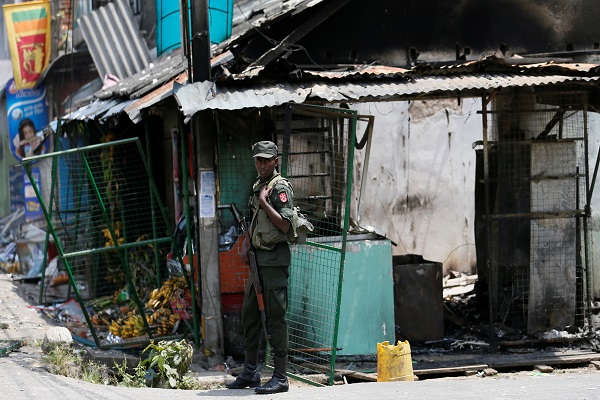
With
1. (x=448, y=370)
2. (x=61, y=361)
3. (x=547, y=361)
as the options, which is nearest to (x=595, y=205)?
(x=547, y=361)

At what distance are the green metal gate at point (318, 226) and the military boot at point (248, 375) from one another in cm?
62

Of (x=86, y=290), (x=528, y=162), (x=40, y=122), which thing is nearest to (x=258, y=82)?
(x=528, y=162)

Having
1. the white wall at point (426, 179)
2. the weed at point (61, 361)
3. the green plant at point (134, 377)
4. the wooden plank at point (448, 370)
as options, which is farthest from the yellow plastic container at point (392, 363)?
the white wall at point (426, 179)

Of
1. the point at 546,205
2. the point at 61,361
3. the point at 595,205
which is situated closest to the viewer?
the point at 61,361

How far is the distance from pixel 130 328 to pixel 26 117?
9.15 meters

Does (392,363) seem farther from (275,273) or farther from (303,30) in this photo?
(303,30)

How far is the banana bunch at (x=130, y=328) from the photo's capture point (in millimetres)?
10820

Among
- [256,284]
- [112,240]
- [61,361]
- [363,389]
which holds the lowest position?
[363,389]

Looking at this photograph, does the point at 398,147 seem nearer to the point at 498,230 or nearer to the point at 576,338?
the point at 498,230

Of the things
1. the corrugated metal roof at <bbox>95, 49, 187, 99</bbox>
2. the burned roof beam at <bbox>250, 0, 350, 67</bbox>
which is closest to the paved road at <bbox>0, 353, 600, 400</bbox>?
the burned roof beam at <bbox>250, 0, 350, 67</bbox>

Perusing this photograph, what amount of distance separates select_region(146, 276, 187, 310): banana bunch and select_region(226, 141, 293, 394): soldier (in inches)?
123

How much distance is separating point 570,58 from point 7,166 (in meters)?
15.5

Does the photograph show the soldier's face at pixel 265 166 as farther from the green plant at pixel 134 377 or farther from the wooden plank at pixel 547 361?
the wooden plank at pixel 547 361

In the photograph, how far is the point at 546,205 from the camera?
33.2 ft
